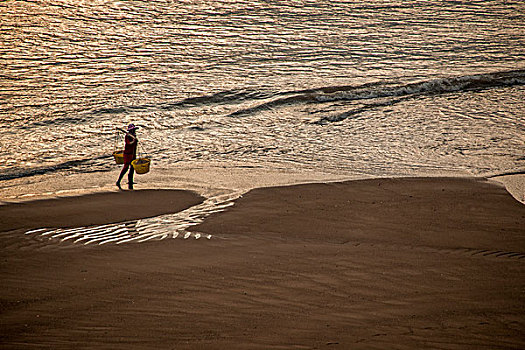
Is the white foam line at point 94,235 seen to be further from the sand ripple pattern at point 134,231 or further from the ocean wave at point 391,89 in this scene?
the ocean wave at point 391,89

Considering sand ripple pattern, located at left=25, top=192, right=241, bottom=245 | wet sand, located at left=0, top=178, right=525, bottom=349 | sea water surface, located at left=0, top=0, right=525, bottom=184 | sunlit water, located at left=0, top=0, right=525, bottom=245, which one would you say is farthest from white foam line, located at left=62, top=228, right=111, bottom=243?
sunlit water, located at left=0, top=0, right=525, bottom=245

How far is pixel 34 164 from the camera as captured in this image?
12336mm

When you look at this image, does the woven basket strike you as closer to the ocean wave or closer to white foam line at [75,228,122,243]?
white foam line at [75,228,122,243]

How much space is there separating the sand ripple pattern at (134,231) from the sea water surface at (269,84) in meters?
3.98

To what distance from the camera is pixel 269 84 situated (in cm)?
1977

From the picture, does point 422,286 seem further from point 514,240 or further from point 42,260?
point 42,260

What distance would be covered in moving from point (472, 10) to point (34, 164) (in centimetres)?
2894

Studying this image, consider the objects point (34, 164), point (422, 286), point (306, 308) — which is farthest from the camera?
point (34, 164)

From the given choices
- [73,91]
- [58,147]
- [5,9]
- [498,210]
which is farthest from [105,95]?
[5,9]

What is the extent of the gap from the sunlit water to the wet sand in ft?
12.8

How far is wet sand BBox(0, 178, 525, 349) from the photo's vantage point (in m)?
4.81

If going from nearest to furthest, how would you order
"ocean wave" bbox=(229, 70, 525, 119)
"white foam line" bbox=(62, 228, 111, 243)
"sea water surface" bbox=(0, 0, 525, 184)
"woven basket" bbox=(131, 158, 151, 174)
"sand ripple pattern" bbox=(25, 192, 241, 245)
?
1. "sand ripple pattern" bbox=(25, 192, 241, 245)
2. "white foam line" bbox=(62, 228, 111, 243)
3. "woven basket" bbox=(131, 158, 151, 174)
4. "sea water surface" bbox=(0, 0, 525, 184)
5. "ocean wave" bbox=(229, 70, 525, 119)

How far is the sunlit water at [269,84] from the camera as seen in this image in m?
12.9

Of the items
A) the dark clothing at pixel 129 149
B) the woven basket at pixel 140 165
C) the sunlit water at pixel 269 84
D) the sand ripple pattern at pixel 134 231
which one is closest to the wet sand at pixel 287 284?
the sand ripple pattern at pixel 134 231
